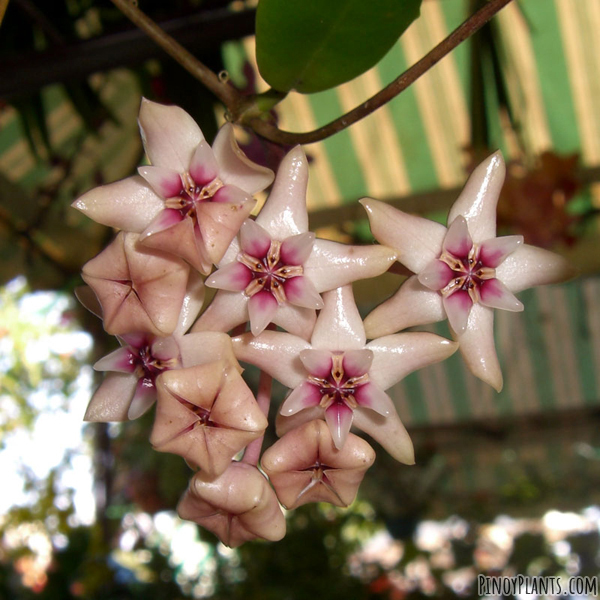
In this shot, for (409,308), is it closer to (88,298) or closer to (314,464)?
(314,464)

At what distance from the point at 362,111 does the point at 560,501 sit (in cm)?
485

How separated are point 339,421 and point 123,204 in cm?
27

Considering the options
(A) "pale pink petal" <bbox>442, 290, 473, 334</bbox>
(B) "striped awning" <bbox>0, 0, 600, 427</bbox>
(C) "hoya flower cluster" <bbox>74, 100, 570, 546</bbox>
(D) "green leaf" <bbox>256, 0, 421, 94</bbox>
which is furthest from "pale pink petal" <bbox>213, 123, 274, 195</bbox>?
(B) "striped awning" <bbox>0, 0, 600, 427</bbox>

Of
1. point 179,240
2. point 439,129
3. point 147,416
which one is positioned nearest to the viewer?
point 179,240

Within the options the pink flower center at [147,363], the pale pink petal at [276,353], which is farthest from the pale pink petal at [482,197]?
the pink flower center at [147,363]

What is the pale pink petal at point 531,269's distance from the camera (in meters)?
0.63

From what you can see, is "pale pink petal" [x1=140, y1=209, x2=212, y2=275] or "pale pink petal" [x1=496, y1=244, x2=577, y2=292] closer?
"pale pink petal" [x1=140, y1=209, x2=212, y2=275]

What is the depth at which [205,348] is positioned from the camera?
22.1 inches

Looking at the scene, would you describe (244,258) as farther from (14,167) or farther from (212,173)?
(14,167)

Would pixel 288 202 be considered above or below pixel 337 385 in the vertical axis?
above

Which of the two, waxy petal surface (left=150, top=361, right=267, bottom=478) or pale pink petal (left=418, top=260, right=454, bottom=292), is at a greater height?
pale pink petal (left=418, top=260, right=454, bottom=292)

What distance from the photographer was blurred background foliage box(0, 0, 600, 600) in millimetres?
1320

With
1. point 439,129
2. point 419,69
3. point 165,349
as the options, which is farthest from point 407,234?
point 439,129

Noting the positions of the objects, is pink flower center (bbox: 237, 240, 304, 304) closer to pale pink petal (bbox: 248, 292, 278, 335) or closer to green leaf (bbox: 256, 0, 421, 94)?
pale pink petal (bbox: 248, 292, 278, 335)
